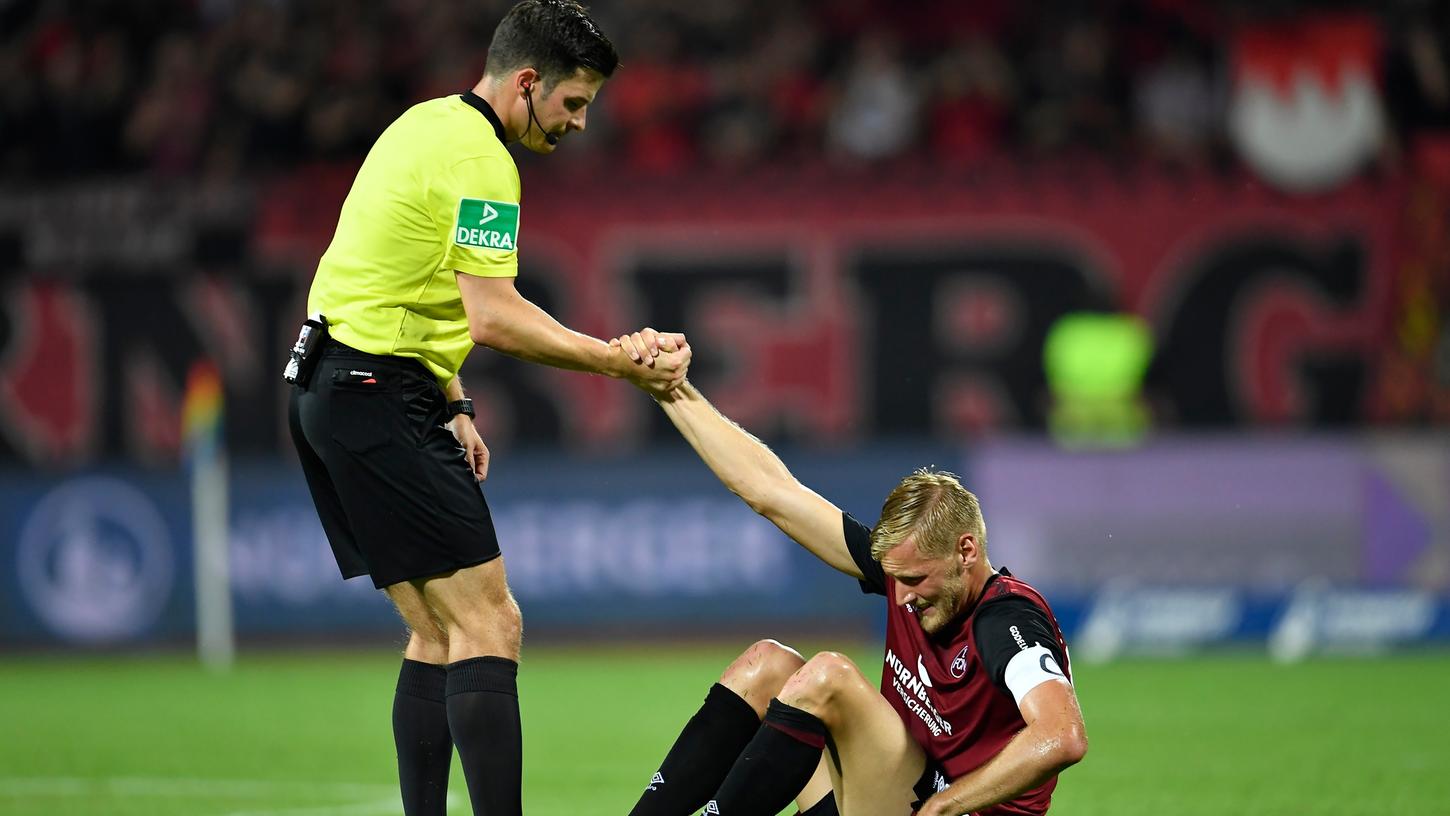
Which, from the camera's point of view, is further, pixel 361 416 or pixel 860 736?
pixel 361 416

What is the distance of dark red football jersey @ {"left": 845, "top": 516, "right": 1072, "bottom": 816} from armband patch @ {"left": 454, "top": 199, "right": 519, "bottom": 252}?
1326 millimetres

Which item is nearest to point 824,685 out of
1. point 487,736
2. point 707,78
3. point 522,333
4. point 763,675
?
point 763,675

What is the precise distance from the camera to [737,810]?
5070mm

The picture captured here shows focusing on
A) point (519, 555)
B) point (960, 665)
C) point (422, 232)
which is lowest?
point (519, 555)

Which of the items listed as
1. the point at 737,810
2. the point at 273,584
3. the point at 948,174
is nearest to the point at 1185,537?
the point at 948,174

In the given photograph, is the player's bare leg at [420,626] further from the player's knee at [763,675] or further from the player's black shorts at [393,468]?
the player's knee at [763,675]

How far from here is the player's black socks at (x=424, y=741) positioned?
5.51 m

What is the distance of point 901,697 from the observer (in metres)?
5.25

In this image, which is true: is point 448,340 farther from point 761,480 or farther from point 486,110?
point 761,480

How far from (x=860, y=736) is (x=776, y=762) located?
24 centimetres

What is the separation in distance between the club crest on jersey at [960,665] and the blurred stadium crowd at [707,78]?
11241mm

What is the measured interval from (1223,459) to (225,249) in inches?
344

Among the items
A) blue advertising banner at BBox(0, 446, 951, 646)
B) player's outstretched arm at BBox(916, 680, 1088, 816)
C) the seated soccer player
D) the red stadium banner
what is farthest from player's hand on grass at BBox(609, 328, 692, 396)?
the red stadium banner

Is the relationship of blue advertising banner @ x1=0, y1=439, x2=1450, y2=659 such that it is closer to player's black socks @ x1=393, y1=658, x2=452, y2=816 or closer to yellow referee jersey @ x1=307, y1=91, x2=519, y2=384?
player's black socks @ x1=393, y1=658, x2=452, y2=816
